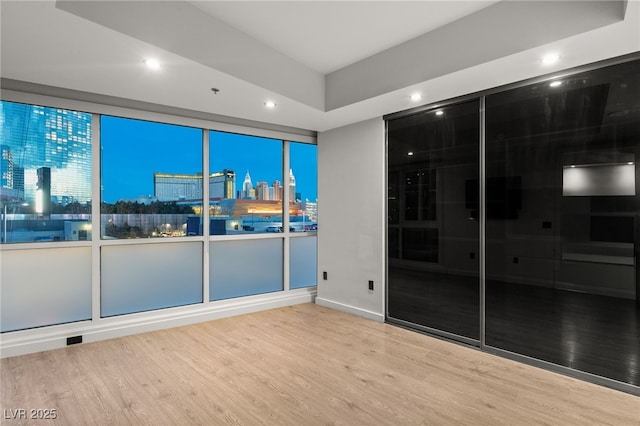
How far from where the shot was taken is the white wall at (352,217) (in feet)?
13.7

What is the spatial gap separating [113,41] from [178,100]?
1.24m

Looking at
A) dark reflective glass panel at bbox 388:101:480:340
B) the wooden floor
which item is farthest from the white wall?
the wooden floor

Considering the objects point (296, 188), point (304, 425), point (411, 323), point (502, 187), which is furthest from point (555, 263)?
point (296, 188)

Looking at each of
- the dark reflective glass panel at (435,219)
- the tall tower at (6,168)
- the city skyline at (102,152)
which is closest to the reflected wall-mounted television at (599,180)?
the dark reflective glass panel at (435,219)

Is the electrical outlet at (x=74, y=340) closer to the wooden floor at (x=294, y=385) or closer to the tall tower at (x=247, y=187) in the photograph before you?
the wooden floor at (x=294, y=385)

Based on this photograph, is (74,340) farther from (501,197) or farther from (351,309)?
(501,197)

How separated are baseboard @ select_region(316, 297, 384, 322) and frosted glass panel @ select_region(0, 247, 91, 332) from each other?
2826 mm

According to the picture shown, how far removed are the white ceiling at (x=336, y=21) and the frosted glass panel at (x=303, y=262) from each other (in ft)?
9.11

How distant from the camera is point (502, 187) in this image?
124 inches

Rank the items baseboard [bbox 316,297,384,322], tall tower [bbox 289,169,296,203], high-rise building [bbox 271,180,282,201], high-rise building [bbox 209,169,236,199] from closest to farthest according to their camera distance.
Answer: baseboard [bbox 316,297,384,322] < high-rise building [bbox 209,169,236,199] < high-rise building [bbox 271,180,282,201] < tall tower [bbox 289,169,296,203]

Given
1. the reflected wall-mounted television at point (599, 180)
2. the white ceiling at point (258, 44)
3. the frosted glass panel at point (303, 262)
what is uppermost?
the white ceiling at point (258, 44)

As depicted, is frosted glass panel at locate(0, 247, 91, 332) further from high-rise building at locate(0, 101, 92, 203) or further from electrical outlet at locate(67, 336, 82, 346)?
high-rise building at locate(0, 101, 92, 203)

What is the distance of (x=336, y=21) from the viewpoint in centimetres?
270

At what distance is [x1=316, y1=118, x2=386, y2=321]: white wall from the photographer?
13.7 feet
